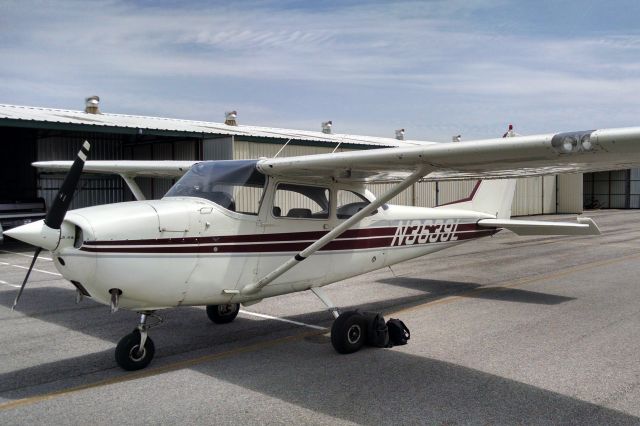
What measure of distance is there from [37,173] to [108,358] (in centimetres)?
1928

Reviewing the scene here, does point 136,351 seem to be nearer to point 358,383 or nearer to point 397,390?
point 358,383

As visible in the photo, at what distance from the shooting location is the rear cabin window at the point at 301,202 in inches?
257

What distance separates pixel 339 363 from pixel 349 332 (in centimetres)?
45

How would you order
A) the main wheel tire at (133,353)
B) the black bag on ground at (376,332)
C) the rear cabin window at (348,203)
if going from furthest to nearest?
the rear cabin window at (348,203) < the black bag on ground at (376,332) < the main wheel tire at (133,353)

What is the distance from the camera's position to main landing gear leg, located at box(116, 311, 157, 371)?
5.64 meters

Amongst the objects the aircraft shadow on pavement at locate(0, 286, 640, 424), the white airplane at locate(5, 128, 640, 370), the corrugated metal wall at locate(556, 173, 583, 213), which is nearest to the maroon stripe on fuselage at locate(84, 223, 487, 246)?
the white airplane at locate(5, 128, 640, 370)

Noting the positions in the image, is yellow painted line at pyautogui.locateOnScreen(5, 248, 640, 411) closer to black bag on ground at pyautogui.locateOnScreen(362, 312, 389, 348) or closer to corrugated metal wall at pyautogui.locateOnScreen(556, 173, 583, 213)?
black bag on ground at pyautogui.locateOnScreen(362, 312, 389, 348)

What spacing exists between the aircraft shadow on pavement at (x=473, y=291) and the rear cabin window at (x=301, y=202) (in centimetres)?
369

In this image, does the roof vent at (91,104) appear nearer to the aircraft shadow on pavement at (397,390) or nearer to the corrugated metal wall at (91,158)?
the corrugated metal wall at (91,158)

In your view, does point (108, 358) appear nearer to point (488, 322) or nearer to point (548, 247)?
point (488, 322)

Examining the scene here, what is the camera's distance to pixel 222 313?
25.1ft

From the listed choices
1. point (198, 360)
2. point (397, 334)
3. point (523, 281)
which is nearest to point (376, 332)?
point (397, 334)

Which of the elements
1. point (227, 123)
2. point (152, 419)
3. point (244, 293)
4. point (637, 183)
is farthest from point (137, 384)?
point (637, 183)

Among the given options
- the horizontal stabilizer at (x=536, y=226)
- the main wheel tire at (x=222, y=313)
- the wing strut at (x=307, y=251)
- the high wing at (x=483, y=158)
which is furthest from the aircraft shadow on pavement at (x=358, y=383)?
the horizontal stabilizer at (x=536, y=226)
